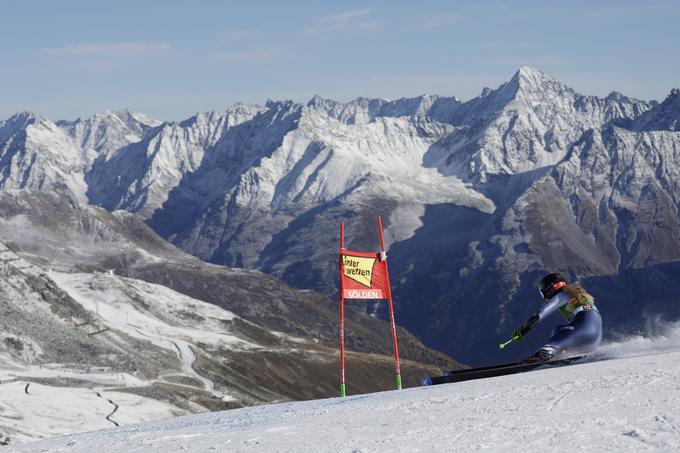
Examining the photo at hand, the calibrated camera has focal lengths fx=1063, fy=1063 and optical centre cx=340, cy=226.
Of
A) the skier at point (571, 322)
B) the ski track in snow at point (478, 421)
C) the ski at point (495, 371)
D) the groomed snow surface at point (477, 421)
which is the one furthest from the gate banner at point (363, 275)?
the ski track in snow at point (478, 421)

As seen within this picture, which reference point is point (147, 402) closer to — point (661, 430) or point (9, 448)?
point (9, 448)

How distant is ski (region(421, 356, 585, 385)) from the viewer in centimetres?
3231

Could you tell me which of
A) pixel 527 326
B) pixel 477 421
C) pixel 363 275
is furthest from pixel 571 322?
pixel 363 275

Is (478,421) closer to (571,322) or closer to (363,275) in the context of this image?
(571,322)

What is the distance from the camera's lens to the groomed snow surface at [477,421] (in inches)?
779

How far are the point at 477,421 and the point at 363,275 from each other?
2134cm

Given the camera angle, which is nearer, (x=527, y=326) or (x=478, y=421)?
(x=478, y=421)

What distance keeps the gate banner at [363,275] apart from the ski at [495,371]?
8570mm

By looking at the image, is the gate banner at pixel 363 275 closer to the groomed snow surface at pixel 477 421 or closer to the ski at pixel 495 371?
the ski at pixel 495 371

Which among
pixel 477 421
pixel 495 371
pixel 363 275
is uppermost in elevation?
pixel 477 421

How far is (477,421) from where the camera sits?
72.9 ft

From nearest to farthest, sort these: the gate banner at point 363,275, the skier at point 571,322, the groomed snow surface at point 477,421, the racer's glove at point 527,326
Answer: the groomed snow surface at point 477,421 < the racer's glove at point 527,326 < the skier at point 571,322 < the gate banner at point 363,275

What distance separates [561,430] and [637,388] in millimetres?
4464

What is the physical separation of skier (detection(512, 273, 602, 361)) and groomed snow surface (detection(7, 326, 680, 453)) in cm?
148
